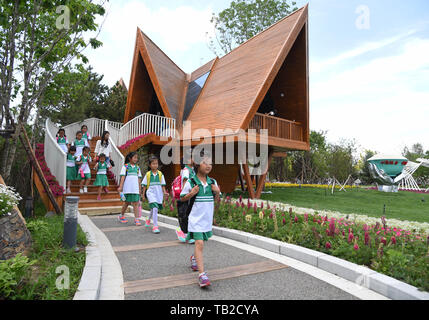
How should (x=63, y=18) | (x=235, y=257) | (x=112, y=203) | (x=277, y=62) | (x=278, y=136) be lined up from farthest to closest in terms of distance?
(x=278, y=136)
(x=277, y=62)
(x=112, y=203)
(x=63, y=18)
(x=235, y=257)

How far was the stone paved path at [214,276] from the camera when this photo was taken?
320 centimetres

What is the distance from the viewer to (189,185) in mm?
3684

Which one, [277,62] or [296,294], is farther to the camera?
[277,62]

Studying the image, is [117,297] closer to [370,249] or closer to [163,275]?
[163,275]

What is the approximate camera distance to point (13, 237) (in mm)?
4133

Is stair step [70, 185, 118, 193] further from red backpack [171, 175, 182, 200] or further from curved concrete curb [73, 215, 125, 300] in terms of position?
red backpack [171, 175, 182, 200]

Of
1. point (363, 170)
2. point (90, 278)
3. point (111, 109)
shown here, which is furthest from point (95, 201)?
point (363, 170)

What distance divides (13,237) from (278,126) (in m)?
10.9

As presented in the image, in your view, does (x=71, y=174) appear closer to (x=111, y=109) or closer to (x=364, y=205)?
(x=364, y=205)

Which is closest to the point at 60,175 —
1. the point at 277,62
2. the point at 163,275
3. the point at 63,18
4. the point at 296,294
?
the point at 63,18

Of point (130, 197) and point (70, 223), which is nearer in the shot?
point (70, 223)

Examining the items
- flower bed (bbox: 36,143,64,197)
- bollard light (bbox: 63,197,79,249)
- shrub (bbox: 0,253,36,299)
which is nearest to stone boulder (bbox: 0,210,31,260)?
bollard light (bbox: 63,197,79,249)

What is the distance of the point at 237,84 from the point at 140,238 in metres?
9.38
